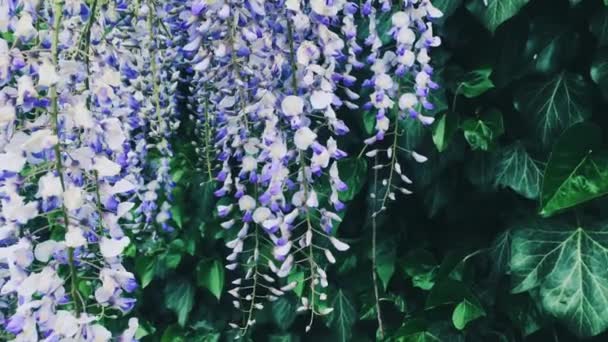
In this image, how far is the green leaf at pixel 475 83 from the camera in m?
1.59

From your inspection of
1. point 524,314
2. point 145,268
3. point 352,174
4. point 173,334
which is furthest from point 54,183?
point 173,334

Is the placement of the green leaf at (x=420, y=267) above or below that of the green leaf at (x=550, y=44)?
below

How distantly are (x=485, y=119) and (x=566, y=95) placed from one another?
18 centimetres

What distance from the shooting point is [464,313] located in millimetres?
1673

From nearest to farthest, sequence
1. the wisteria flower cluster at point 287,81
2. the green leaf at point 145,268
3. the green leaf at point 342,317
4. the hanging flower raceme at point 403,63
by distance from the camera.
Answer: the wisteria flower cluster at point 287,81, the hanging flower raceme at point 403,63, the green leaf at point 342,317, the green leaf at point 145,268

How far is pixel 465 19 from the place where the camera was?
165cm

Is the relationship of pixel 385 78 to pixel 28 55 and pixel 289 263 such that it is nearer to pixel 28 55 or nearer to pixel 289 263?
pixel 289 263

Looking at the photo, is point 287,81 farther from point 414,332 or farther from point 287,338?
point 287,338

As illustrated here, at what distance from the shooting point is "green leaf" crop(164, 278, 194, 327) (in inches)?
87.5

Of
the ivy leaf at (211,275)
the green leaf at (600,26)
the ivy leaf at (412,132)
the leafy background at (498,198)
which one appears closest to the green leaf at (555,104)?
the leafy background at (498,198)

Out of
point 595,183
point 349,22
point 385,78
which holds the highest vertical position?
point 349,22

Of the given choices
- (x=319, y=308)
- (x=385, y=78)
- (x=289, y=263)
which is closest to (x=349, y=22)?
(x=385, y=78)

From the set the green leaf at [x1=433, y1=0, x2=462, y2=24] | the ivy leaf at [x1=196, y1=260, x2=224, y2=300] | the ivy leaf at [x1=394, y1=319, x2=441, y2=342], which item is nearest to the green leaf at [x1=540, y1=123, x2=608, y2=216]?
the green leaf at [x1=433, y1=0, x2=462, y2=24]

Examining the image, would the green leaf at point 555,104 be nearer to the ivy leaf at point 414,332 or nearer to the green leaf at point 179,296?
the ivy leaf at point 414,332
